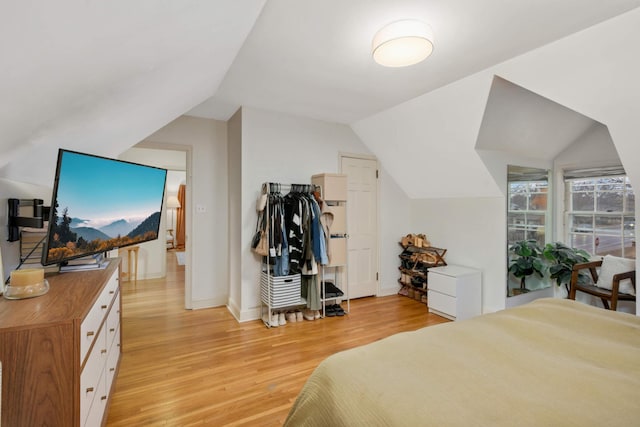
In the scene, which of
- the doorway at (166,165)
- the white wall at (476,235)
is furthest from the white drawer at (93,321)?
the white wall at (476,235)

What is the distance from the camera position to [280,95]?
3.04m

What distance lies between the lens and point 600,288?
2.98m

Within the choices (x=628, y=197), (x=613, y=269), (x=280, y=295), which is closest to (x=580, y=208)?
(x=628, y=197)

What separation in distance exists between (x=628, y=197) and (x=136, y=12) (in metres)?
4.45

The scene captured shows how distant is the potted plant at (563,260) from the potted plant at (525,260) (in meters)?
0.09

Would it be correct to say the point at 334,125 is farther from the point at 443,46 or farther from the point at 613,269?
the point at 613,269

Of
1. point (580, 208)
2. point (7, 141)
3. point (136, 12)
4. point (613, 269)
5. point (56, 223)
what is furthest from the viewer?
point (580, 208)

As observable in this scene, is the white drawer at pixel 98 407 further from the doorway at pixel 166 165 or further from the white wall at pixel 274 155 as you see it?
the doorway at pixel 166 165

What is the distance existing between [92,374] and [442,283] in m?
3.24

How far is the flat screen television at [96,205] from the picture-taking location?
1.47m

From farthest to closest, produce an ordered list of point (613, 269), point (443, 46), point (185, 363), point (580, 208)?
1. point (580, 208)
2. point (613, 269)
3. point (185, 363)
4. point (443, 46)

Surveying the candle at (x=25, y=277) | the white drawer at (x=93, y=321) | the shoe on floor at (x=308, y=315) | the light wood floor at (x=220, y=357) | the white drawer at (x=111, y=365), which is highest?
the candle at (x=25, y=277)

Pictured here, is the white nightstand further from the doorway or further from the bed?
the doorway

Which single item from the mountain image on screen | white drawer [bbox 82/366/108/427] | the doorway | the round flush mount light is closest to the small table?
the doorway
